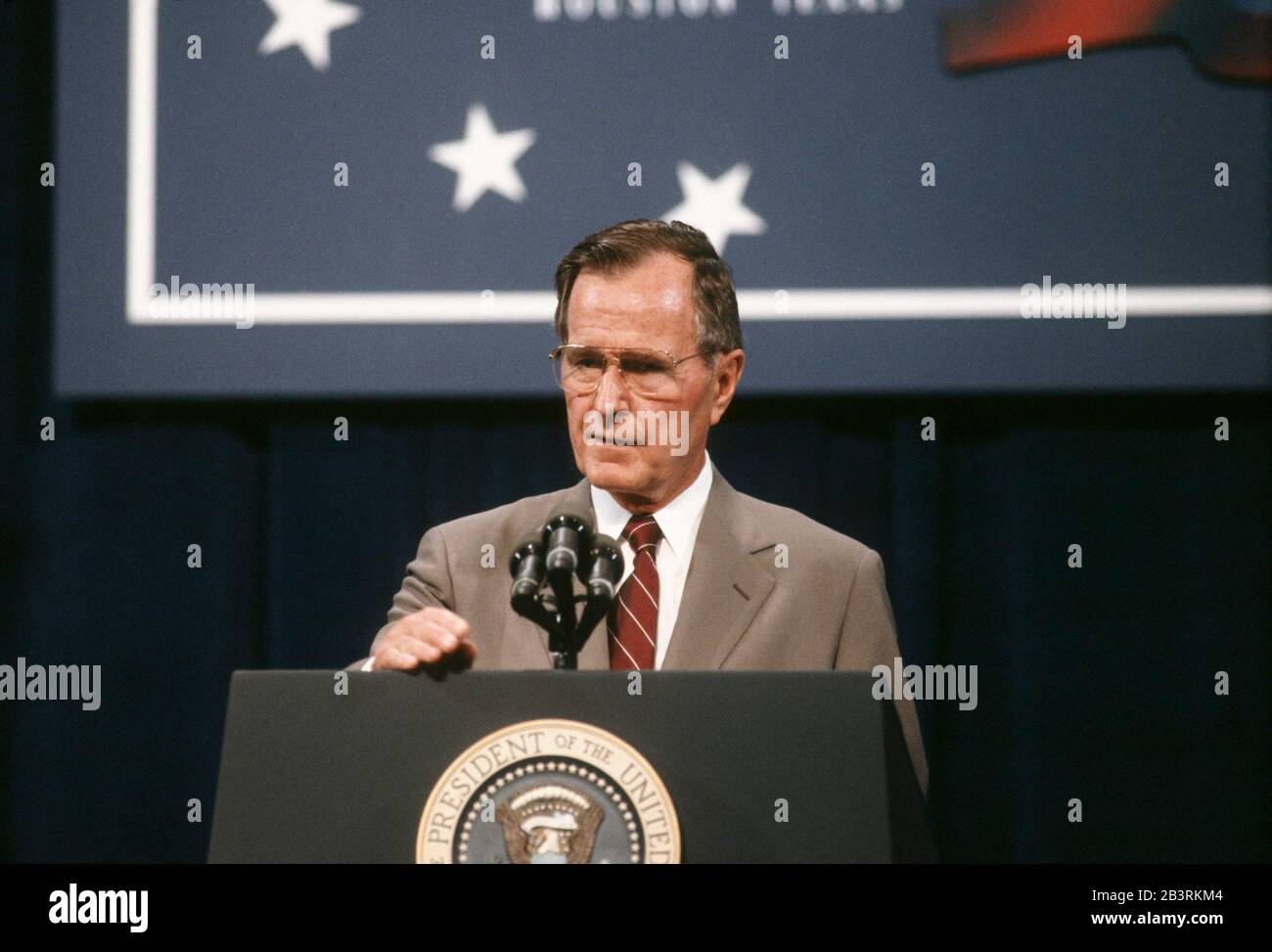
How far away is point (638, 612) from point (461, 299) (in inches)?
45.6

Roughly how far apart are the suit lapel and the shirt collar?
3 cm

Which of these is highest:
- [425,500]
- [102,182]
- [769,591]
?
[102,182]

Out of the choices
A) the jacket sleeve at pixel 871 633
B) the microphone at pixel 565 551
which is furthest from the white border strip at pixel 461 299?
the microphone at pixel 565 551

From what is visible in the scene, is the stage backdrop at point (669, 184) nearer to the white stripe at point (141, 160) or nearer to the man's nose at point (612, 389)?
the white stripe at point (141, 160)

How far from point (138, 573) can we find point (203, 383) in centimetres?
43

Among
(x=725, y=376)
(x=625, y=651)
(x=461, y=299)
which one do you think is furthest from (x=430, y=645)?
(x=461, y=299)

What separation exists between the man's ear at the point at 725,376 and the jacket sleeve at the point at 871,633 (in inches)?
13.9

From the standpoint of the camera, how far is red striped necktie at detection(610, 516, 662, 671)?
6.88ft

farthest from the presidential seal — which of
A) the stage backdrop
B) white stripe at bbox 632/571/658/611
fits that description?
the stage backdrop

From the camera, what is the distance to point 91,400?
3232 mm

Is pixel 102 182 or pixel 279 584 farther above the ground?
pixel 102 182

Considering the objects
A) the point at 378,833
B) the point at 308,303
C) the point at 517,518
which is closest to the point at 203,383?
the point at 308,303

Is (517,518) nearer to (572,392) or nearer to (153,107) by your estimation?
(572,392)

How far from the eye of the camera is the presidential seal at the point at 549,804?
62.6 inches
